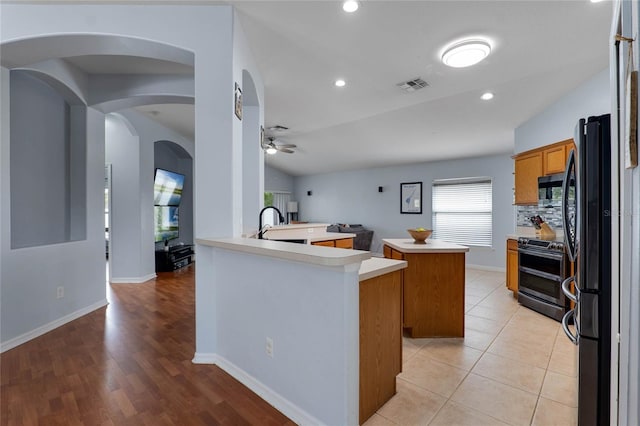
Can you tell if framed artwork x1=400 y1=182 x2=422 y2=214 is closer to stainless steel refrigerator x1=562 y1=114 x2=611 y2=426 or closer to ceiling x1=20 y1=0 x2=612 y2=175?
ceiling x1=20 y1=0 x2=612 y2=175

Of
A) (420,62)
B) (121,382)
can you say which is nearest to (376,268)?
(121,382)

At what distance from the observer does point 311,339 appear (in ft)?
5.20

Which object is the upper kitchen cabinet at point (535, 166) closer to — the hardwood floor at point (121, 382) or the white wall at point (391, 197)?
the white wall at point (391, 197)

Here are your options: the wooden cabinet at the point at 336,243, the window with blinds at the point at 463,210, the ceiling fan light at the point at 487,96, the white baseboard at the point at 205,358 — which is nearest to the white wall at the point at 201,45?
the white baseboard at the point at 205,358

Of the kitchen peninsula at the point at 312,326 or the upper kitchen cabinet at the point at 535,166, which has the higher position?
the upper kitchen cabinet at the point at 535,166

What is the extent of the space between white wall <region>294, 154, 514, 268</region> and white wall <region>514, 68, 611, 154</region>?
1512mm

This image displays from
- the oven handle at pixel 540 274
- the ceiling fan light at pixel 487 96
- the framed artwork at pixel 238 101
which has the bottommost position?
the oven handle at pixel 540 274

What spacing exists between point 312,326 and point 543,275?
129 inches

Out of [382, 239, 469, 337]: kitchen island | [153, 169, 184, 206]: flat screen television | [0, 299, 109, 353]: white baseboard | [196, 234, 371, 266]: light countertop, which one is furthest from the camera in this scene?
[153, 169, 184, 206]: flat screen television

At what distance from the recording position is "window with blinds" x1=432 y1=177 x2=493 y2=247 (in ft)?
20.6

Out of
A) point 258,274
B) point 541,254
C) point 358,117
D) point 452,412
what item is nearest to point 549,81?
point 541,254

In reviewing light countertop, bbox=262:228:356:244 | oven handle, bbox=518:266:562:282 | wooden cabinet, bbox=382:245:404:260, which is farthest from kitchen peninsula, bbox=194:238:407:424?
oven handle, bbox=518:266:562:282

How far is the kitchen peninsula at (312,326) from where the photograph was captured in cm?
146

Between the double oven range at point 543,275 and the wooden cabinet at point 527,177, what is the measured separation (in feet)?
2.48
